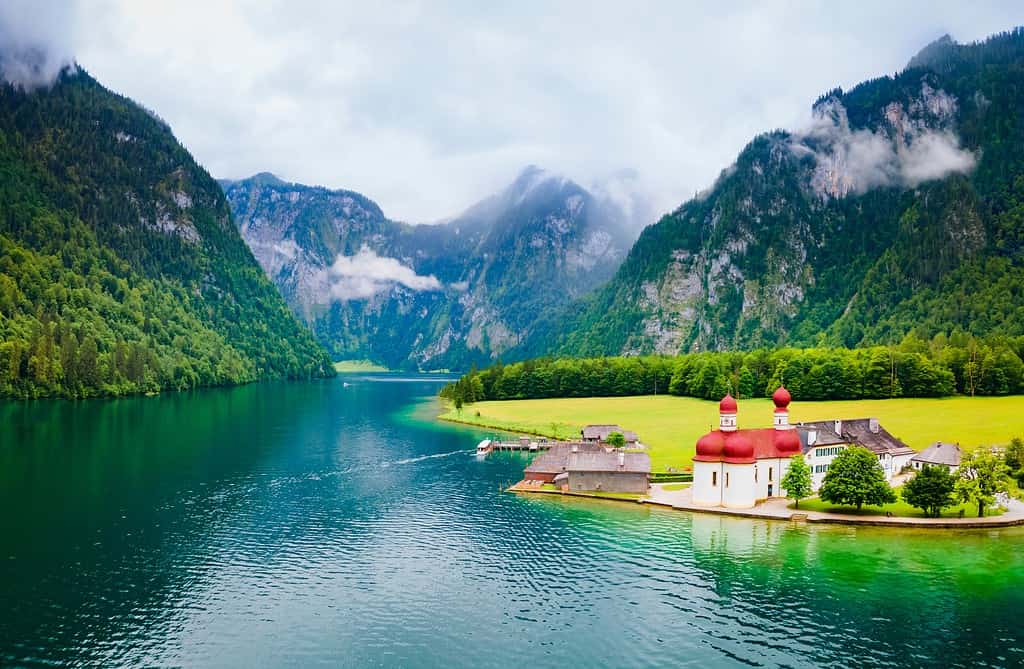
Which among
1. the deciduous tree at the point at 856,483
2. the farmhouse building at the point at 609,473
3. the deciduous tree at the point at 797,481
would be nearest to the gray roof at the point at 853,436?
the deciduous tree at the point at 797,481

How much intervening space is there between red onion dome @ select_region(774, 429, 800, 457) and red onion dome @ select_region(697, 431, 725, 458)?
26.8ft

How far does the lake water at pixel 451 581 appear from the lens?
44312mm

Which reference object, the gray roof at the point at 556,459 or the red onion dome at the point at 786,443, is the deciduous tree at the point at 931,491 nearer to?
the red onion dome at the point at 786,443

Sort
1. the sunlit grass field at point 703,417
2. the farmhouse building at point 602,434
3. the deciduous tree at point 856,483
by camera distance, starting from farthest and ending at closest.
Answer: the farmhouse building at point 602,434 < the sunlit grass field at point 703,417 < the deciduous tree at point 856,483

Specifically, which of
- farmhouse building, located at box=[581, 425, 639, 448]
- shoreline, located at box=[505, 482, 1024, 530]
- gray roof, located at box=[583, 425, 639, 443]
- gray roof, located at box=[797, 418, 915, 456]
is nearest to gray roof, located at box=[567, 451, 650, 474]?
shoreline, located at box=[505, 482, 1024, 530]

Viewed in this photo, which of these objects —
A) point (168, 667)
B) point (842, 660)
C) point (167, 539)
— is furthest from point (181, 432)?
point (842, 660)

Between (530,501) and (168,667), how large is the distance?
47.3 metres

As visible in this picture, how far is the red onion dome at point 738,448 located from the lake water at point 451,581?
291 inches

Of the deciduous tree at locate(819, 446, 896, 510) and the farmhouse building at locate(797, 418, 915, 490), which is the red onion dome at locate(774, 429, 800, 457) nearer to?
the farmhouse building at locate(797, 418, 915, 490)

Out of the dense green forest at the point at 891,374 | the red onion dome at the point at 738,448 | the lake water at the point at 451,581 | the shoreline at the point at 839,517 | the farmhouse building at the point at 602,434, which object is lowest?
the lake water at the point at 451,581

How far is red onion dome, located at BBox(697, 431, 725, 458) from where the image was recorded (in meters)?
79.2

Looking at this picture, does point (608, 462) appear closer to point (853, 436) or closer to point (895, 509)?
point (895, 509)

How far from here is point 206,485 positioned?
3509 inches

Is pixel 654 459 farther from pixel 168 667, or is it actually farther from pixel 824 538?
pixel 168 667
